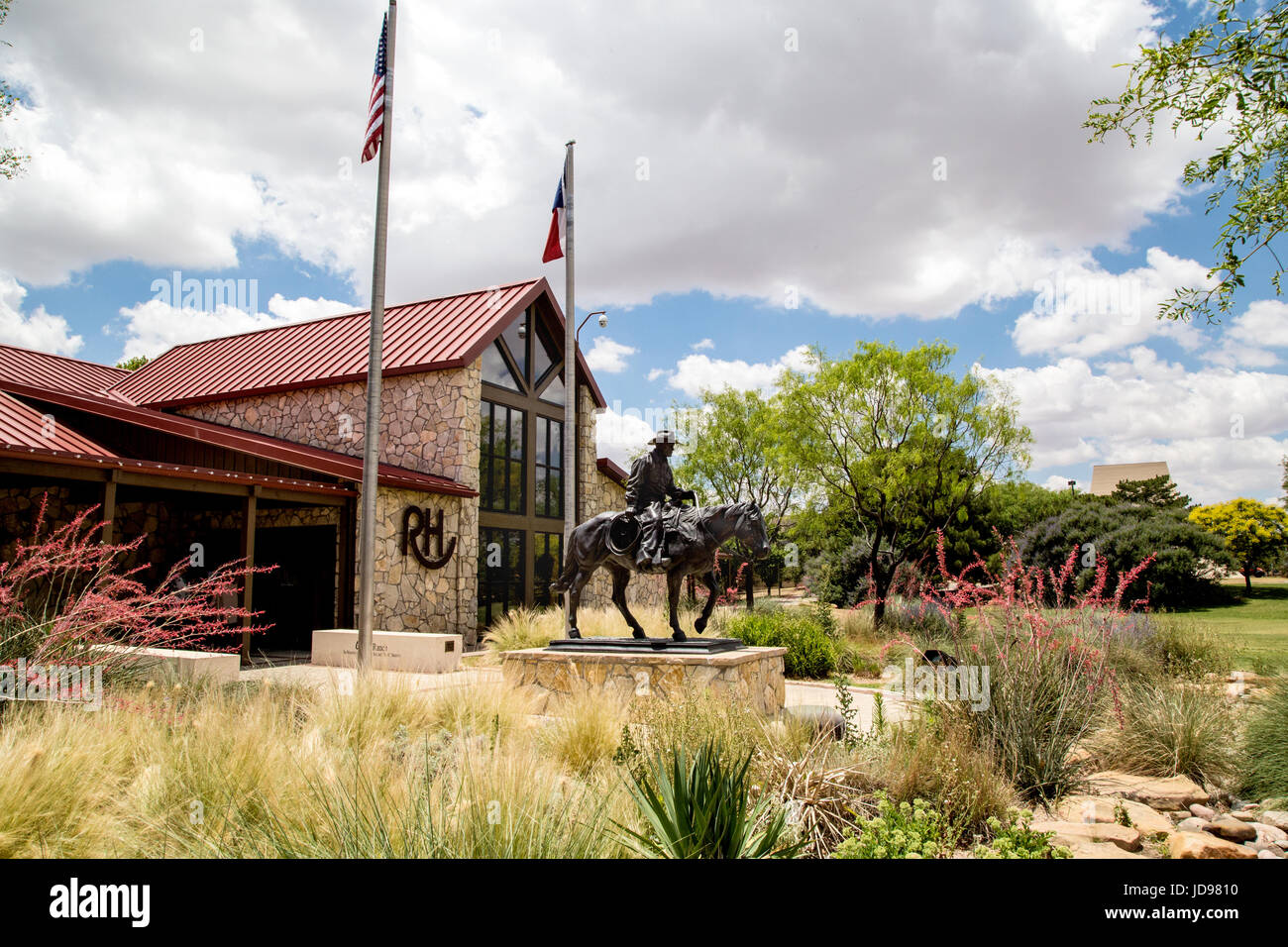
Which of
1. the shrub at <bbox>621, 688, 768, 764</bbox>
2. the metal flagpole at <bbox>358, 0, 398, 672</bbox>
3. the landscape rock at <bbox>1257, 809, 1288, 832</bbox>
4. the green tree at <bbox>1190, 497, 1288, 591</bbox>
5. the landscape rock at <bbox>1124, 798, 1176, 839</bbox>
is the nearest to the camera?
the landscape rock at <bbox>1124, 798, 1176, 839</bbox>

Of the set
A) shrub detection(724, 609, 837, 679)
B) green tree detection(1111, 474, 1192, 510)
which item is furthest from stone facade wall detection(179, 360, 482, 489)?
green tree detection(1111, 474, 1192, 510)

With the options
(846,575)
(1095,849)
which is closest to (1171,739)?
(1095,849)

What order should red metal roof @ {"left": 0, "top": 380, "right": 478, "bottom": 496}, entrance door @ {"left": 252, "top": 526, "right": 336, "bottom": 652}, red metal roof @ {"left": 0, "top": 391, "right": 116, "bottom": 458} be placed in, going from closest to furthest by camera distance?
red metal roof @ {"left": 0, "top": 391, "right": 116, "bottom": 458}, red metal roof @ {"left": 0, "top": 380, "right": 478, "bottom": 496}, entrance door @ {"left": 252, "top": 526, "right": 336, "bottom": 652}

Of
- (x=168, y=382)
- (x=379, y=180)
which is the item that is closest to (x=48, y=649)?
(x=379, y=180)

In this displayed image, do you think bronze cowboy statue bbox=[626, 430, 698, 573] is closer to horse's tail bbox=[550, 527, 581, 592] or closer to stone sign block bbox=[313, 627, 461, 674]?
horse's tail bbox=[550, 527, 581, 592]

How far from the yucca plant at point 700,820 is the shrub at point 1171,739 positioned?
402cm

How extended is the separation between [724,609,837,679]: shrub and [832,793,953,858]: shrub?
855cm

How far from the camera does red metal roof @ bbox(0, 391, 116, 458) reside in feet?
40.0

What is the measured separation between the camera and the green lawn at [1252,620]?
42.9 feet

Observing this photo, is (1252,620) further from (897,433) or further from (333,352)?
(333,352)

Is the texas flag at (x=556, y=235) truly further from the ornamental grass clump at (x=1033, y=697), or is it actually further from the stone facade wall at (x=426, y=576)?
the ornamental grass clump at (x=1033, y=697)

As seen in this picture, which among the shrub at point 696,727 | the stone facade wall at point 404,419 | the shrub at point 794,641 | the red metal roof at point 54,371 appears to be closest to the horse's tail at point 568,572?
the shrub at point 794,641

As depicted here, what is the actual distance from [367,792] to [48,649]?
4096mm
